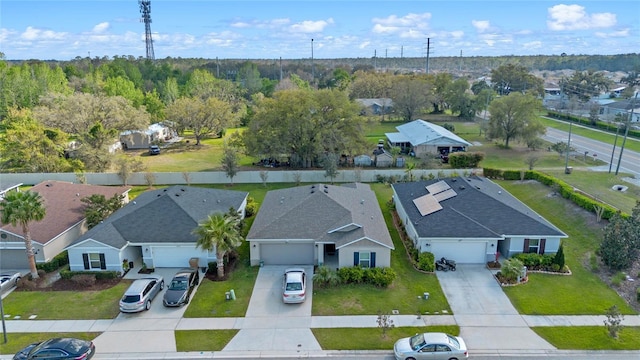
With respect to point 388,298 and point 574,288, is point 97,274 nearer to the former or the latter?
point 388,298

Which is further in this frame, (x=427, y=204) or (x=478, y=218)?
(x=427, y=204)

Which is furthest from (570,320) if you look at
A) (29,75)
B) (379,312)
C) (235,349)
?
(29,75)

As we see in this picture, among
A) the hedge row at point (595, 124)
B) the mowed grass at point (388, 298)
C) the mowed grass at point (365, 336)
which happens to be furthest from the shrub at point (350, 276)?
the hedge row at point (595, 124)

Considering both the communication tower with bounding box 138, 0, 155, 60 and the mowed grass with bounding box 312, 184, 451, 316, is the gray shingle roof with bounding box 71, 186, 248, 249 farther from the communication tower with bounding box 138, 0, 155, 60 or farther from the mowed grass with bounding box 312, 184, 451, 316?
the communication tower with bounding box 138, 0, 155, 60

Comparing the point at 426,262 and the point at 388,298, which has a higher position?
the point at 426,262

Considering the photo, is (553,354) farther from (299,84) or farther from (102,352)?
(299,84)

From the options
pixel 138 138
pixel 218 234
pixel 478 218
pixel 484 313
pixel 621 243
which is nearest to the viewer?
pixel 484 313

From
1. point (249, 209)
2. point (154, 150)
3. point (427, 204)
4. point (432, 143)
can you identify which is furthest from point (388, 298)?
point (154, 150)

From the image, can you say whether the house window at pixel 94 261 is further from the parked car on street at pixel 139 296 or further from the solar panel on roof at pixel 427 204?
the solar panel on roof at pixel 427 204
